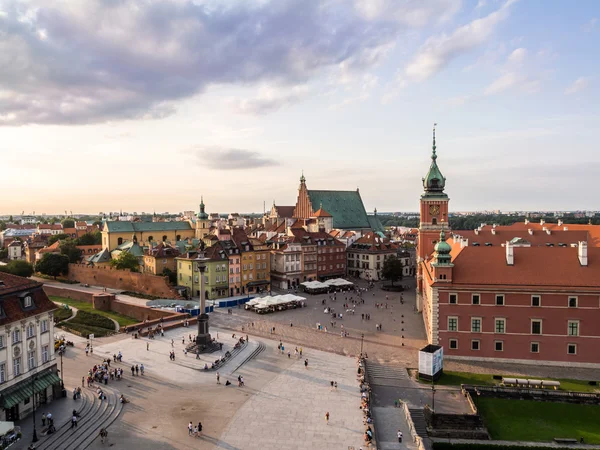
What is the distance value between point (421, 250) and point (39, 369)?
50.3 m

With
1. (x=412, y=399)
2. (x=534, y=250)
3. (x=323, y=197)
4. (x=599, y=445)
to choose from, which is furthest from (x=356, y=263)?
(x=599, y=445)

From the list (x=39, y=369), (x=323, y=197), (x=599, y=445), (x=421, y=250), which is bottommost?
(x=599, y=445)

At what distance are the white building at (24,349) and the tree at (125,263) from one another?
5003cm

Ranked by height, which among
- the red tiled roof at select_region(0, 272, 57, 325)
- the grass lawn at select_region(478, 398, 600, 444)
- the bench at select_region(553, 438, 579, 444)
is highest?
the red tiled roof at select_region(0, 272, 57, 325)

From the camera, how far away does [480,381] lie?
1499 inches

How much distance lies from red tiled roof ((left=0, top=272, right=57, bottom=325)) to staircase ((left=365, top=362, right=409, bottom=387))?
2481cm

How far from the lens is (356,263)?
97438mm

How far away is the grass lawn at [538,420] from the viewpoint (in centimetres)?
3027

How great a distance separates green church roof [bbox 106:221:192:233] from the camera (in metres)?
108

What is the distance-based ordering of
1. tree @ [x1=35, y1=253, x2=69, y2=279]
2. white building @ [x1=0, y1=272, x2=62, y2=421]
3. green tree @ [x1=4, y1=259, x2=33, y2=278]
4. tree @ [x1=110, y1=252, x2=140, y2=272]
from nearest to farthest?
white building @ [x1=0, y1=272, x2=62, y2=421]
tree @ [x1=110, y1=252, x2=140, y2=272]
green tree @ [x1=4, y1=259, x2=33, y2=278]
tree @ [x1=35, y1=253, x2=69, y2=279]

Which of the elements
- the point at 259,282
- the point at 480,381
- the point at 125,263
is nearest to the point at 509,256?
the point at 480,381

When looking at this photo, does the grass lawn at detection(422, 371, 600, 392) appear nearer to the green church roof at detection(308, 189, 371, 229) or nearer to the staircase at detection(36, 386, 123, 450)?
the staircase at detection(36, 386, 123, 450)

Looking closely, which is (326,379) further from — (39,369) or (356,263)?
(356,263)

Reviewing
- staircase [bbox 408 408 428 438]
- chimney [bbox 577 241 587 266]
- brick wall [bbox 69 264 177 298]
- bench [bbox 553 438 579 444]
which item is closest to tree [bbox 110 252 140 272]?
brick wall [bbox 69 264 177 298]
